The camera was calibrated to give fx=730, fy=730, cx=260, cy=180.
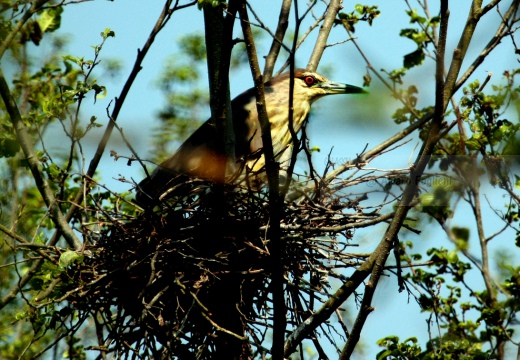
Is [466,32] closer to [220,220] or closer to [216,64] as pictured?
[216,64]

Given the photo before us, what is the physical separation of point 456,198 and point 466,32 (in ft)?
4.45

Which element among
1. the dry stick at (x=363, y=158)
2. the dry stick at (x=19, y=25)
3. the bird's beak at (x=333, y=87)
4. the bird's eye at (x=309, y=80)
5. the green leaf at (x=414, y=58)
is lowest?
the dry stick at (x=363, y=158)

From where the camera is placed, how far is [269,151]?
2906 millimetres

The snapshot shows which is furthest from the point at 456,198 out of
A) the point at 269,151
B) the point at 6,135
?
the point at 6,135

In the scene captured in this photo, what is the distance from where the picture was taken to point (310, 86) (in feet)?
19.3

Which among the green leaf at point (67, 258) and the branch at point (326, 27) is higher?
the branch at point (326, 27)

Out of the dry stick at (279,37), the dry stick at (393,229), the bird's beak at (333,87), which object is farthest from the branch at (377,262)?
the bird's beak at (333,87)

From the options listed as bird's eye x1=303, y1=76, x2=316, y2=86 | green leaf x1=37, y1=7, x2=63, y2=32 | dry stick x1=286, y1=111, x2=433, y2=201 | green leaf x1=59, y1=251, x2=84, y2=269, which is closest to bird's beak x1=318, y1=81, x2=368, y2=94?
bird's eye x1=303, y1=76, x2=316, y2=86

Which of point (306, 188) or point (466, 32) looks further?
point (306, 188)

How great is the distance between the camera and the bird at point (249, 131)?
15.0 ft

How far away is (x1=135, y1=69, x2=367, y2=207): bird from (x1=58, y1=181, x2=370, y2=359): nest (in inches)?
8.7

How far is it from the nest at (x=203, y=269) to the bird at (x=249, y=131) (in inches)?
8.7

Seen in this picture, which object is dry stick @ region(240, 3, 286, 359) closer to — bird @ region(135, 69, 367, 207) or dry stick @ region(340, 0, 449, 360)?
dry stick @ region(340, 0, 449, 360)

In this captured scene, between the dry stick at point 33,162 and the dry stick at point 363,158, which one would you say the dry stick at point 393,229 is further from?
the dry stick at point 33,162
